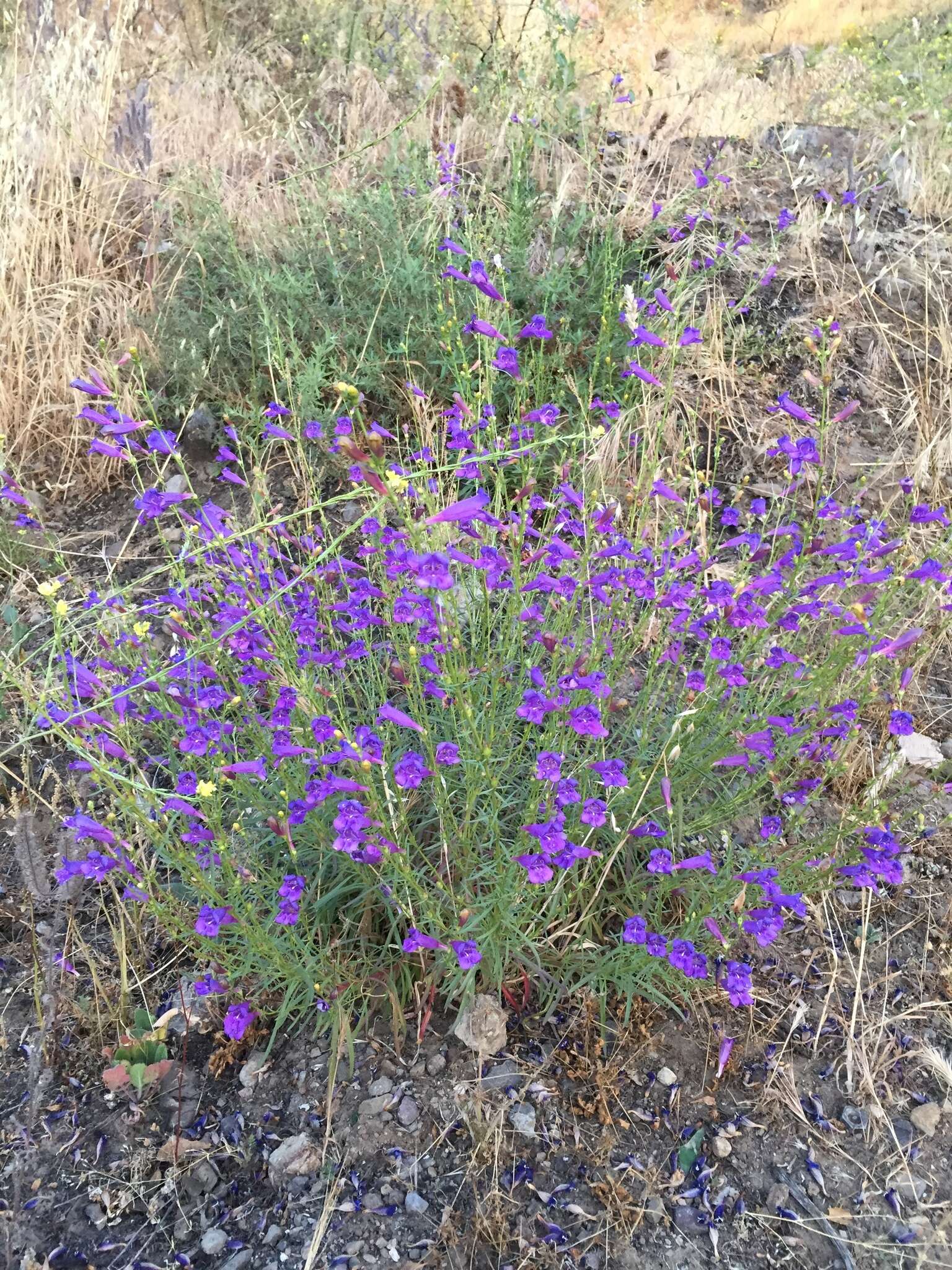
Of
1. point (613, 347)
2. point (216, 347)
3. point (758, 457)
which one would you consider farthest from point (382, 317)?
point (758, 457)

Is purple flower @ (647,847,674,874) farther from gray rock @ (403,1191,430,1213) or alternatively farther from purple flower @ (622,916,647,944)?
gray rock @ (403,1191,430,1213)

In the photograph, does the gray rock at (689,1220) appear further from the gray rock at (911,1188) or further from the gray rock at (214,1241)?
the gray rock at (214,1241)

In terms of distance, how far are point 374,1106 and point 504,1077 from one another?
306 millimetres

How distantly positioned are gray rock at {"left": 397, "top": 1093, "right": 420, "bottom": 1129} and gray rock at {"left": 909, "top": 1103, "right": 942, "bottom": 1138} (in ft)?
3.84

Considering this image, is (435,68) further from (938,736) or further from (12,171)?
(938,736)

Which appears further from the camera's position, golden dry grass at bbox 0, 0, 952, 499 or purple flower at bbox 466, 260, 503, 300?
golden dry grass at bbox 0, 0, 952, 499

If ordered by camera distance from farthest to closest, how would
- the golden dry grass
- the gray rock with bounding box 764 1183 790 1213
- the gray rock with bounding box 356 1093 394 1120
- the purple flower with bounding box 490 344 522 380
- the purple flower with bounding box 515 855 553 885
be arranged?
the golden dry grass → the purple flower with bounding box 490 344 522 380 → the gray rock with bounding box 356 1093 394 1120 → the gray rock with bounding box 764 1183 790 1213 → the purple flower with bounding box 515 855 553 885

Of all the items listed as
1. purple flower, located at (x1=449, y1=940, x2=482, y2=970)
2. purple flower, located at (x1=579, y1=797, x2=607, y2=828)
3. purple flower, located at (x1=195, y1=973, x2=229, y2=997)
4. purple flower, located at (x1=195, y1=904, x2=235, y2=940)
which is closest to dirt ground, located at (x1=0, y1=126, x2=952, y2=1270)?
purple flower, located at (x1=195, y1=973, x2=229, y2=997)

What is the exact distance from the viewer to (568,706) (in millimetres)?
2057

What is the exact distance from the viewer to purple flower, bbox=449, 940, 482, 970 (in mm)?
1843

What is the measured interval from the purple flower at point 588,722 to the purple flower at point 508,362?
1123mm

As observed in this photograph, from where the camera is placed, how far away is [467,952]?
1877 millimetres

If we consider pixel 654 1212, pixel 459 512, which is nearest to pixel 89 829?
pixel 459 512

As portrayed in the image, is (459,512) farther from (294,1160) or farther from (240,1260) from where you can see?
(240,1260)
